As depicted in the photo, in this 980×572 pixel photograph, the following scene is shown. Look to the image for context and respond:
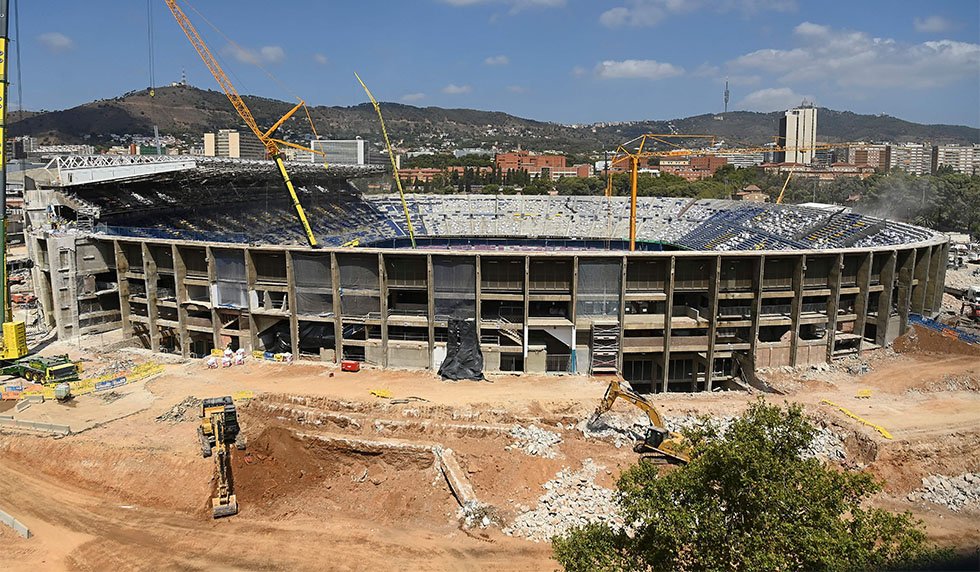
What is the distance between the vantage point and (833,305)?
45.7 m

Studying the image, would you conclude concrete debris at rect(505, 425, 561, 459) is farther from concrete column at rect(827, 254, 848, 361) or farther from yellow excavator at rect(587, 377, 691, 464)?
concrete column at rect(827, 254, 848, 361)

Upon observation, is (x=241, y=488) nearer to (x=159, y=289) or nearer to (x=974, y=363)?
(x=159, y=289)

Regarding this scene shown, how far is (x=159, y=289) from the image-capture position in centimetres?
4981

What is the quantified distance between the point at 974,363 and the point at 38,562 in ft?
168

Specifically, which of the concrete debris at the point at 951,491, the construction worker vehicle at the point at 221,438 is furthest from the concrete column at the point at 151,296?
the concrete debris at the point at 951,491

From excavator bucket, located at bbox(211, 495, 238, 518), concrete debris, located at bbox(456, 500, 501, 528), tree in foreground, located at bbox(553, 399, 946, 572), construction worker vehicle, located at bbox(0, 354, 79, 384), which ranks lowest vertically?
excavator bucket, located at bbox(211, 495, 238, 518)

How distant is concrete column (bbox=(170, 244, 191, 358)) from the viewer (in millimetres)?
47312

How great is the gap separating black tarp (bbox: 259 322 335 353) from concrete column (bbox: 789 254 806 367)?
31364mm

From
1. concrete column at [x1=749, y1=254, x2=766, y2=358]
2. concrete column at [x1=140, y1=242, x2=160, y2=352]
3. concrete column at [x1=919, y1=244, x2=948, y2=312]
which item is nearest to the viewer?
concrete column at [x1=749, y1=254, x2=766, y2=358]

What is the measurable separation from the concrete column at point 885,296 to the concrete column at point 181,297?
48866 mm

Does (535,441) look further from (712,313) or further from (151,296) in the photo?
(151,296)

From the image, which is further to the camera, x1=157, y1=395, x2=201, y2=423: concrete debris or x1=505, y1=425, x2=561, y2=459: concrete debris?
x1=157, y1=395, x2=201, y2=423: concrete debris

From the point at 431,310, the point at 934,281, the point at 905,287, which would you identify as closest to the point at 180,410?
the point at 431,310

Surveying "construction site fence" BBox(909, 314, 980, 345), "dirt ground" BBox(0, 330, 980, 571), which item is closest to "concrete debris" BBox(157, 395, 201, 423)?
"dirt ground" BBox(0, 330, 980, 571)
